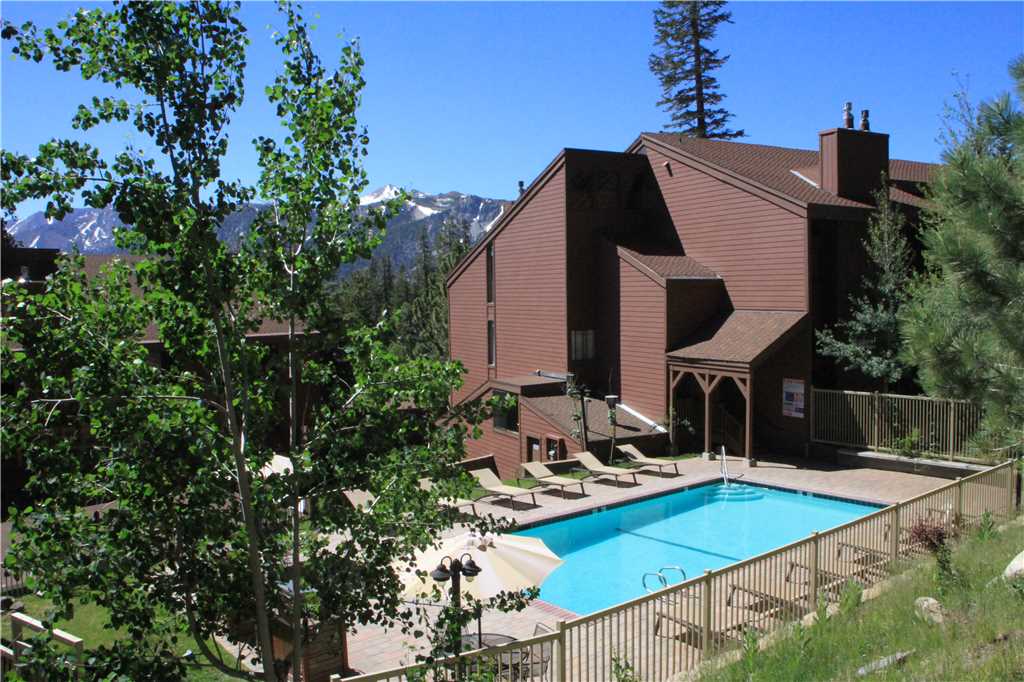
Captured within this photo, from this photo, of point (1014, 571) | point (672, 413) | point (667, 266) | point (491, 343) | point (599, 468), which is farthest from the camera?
point (491, 343)

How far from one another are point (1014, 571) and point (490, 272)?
78.7ft

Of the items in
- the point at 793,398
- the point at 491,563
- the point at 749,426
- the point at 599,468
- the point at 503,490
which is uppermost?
the point at 793,398

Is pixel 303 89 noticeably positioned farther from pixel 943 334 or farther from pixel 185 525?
pixel 943 334

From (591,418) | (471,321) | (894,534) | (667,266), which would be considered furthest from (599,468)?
(471,321)

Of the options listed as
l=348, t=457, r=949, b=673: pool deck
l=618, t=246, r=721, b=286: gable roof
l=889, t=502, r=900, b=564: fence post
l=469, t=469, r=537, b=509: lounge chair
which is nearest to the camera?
l=889, t=502, r=900, b=564: fence post

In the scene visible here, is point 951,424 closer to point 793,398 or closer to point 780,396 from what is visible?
point 793,398

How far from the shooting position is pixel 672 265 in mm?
25031

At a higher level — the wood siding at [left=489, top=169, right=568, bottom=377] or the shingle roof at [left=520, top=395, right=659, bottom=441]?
the wood siding at [left=489, top=169, right=568, bottom=377]

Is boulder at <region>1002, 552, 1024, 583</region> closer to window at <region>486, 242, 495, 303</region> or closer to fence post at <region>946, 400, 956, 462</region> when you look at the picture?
fence post at <region>946, 400, 956, 462</region>

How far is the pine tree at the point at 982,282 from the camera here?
26.4ft

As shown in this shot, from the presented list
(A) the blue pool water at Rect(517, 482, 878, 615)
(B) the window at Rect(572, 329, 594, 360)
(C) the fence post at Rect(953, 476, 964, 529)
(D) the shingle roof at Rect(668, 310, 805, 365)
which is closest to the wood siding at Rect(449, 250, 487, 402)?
(B) the window at Rect(572, 329, 594, 360)

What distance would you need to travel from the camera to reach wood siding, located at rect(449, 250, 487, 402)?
105 feet

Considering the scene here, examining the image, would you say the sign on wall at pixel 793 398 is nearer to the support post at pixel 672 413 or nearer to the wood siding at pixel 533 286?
the support post at pixel 672 413

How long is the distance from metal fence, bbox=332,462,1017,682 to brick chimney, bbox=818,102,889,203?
1355 centimetres
